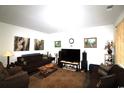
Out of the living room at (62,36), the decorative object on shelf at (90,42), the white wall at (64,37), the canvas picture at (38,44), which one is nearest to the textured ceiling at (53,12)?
the living room at (62,36)

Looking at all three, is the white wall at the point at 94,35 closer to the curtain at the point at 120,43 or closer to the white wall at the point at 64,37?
the white wall at the point at 64,37

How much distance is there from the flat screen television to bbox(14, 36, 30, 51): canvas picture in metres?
1.91

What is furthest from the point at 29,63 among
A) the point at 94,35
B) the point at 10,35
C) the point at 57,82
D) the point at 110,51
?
the point at 110,51

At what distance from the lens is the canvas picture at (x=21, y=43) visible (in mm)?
4703

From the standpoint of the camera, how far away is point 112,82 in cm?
238

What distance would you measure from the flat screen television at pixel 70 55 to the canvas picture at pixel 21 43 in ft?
6.27

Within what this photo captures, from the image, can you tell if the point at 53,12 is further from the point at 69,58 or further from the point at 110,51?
the point at 69,58

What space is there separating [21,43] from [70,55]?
2.52 meters

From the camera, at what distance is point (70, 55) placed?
5.98 m

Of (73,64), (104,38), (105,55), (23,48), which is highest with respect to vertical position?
(104,38)

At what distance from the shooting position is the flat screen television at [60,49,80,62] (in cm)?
583
